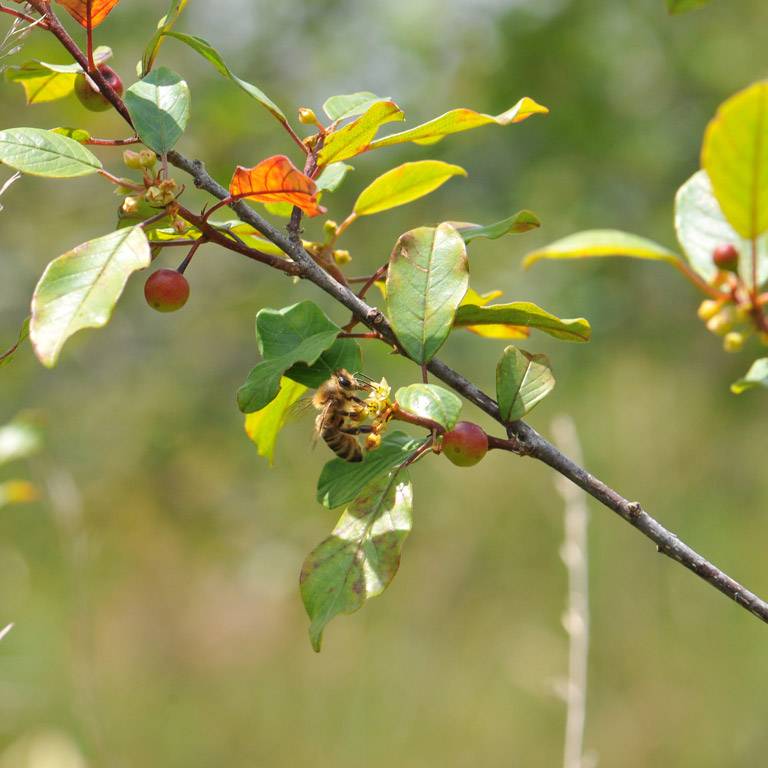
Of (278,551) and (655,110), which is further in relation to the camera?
(278,551)

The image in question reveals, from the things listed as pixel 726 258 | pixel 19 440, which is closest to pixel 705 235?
pixel 726 258

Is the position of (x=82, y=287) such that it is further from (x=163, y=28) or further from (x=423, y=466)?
(x=423, y=466)

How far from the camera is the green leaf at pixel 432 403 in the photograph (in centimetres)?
61

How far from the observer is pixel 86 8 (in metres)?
0.74

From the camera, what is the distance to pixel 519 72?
2805 millimetres

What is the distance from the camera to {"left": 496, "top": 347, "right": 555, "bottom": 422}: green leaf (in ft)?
2.35

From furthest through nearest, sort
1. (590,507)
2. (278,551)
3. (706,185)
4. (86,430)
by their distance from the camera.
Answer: (590,507) < (278,551) < (86,430) < (706,185)

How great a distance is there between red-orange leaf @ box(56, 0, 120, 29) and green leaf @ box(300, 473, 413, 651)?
0.45m

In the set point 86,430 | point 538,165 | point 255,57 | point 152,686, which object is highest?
point 255,57

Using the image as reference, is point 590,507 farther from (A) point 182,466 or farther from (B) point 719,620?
(A) point 182,466

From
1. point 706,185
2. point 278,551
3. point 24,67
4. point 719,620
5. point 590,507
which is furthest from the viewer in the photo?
point 590,507

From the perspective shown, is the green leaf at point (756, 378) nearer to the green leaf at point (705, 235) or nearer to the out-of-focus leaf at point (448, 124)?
the green leaf at point (705, 235)

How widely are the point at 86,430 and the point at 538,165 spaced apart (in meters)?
1.69

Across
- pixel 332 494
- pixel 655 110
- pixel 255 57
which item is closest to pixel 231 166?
Answer: pixel 255 57
